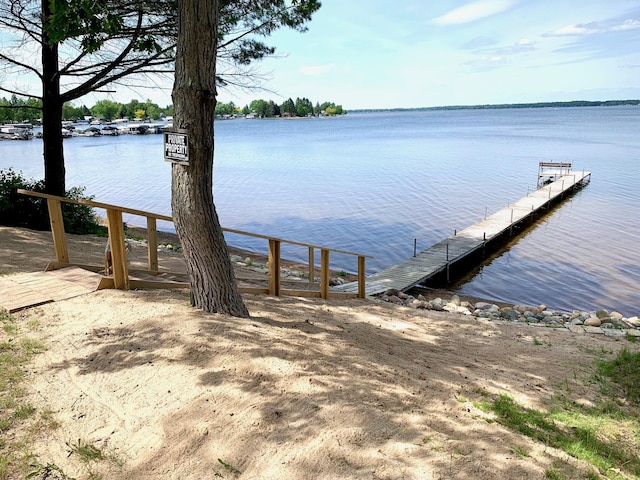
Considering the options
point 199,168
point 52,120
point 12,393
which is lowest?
point 12,393

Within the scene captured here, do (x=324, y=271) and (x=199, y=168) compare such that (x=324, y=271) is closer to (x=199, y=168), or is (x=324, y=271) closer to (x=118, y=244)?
(x=118, y=244)

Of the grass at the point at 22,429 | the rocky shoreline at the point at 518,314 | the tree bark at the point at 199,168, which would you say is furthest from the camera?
the rocky shoreline at the point at 518,314

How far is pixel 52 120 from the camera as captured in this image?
11508 mm

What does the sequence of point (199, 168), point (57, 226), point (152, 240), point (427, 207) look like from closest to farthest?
point (199, 168) < point (57, 226) < point (152, 240) < point (427, 207)

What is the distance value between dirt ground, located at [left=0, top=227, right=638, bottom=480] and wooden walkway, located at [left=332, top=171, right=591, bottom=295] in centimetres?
691

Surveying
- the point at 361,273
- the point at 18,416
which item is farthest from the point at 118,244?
the point at 361,273

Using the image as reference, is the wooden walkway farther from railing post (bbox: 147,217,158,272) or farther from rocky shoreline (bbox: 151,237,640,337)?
railing post (bbox: 147,217,158,272)

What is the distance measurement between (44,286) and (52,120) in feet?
24.4

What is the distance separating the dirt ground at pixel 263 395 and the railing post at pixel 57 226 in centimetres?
115

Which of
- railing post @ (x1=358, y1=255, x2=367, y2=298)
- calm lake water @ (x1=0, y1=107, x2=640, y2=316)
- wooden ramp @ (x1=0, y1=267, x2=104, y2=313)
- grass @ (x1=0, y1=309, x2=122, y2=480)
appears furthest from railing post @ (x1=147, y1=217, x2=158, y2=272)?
calm lake water @ (x1=0, y1=107, x2=640, y2=316)

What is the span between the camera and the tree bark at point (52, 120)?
11.2 meters

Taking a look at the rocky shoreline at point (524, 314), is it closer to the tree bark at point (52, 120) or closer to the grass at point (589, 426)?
the grass at point (589, 426)

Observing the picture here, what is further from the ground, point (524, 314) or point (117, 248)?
point (117, 248)

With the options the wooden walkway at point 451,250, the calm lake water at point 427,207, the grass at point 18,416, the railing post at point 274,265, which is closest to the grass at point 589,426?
the grass at point 18,416
